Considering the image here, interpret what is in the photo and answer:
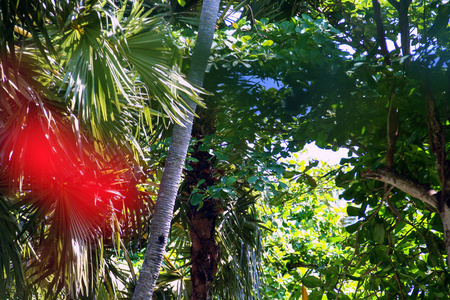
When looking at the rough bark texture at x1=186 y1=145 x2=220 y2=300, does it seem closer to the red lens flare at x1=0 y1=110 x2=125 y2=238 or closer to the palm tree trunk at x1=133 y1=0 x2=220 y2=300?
the red lens flare at x1=0 y1=110 x2=125 y2=238

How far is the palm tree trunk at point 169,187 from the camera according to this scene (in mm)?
3121

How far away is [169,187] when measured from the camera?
3.32 meters

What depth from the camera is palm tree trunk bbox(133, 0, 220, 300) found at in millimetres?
3121

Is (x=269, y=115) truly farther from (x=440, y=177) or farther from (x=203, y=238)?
(x=203, y=238)

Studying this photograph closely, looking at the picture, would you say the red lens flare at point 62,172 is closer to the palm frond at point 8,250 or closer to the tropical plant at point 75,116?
the tropical plant at point 75,116

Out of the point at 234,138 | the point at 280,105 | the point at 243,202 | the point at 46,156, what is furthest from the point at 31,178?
the point at 243,202

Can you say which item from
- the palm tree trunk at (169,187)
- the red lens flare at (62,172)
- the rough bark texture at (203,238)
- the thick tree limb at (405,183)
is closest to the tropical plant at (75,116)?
the red lens flare at (62,172)

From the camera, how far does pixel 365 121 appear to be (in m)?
2.61

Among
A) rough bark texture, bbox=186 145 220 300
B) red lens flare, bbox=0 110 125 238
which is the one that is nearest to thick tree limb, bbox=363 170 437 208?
red lens flare, bbox=0 110 125 238

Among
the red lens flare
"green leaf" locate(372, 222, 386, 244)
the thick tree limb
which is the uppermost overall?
the red lens flare

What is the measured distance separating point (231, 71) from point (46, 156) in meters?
1.64

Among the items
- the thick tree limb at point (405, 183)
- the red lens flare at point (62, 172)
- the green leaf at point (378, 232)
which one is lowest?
the green leaf at point (378, 232)

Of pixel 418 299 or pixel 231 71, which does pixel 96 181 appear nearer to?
pixel 231 71

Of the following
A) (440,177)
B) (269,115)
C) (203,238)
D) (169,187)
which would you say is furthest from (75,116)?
Result: (440,177)
